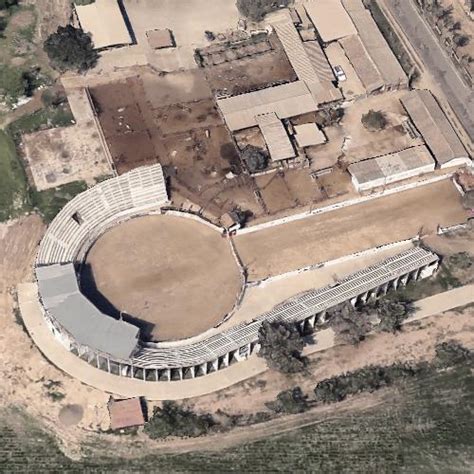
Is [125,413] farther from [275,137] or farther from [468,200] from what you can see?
[468,200]

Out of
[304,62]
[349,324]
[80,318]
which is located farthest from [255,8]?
[80,318]

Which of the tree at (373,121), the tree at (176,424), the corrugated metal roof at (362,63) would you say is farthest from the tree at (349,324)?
the corrugated metal roof at (362,63)

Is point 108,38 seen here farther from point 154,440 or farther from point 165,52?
point 154,440

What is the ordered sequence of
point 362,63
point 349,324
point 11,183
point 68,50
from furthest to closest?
point 362,63 < point 68,50 < point 11,183 < point 349,324

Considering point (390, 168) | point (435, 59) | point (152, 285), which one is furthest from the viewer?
point (435, 59)

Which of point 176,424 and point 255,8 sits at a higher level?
point 255,8

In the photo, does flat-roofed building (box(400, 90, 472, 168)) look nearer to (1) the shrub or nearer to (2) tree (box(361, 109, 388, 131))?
(2) tree (box(361, 109, 388, 131))
